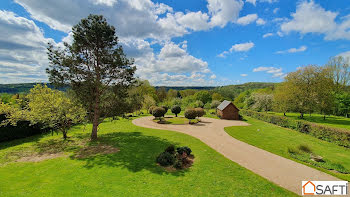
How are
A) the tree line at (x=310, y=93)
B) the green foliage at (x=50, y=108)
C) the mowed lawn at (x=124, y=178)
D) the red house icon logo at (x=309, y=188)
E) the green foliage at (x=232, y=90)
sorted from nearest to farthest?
the mowed lawn at (x=124, y=178) < the red house icon logo at (x=309, y=188) < the green foliage at (x=50, y=108) < the tree line at (x=310, y=93) < the green foliage at (x=232, y=90)

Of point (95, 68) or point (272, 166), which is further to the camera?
point (95, 68)

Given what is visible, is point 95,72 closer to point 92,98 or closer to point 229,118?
point 92,98

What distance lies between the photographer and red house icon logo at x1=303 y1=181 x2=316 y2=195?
6.98m

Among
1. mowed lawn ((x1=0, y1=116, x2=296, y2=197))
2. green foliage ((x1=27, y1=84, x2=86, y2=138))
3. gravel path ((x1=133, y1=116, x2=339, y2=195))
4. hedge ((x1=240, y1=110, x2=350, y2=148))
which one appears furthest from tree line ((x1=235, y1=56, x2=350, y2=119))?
green foliage ((x1=27, y1=84, x2=86, y2=138))

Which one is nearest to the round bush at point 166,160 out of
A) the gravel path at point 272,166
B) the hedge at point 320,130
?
the gravel path at point 272,166

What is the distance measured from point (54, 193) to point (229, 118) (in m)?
30.9

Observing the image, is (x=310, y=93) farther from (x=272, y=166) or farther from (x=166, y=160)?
(x=166, y=160)

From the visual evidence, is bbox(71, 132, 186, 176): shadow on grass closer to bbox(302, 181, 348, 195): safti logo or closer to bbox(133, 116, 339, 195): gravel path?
bbox(133, 116, 339, 195): gravel path

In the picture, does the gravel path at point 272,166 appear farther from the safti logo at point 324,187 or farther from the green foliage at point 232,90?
the green foliage at point 232,90

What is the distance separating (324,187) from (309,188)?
921 millimetres

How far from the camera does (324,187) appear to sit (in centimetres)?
741

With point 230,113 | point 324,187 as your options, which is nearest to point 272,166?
point 324,187

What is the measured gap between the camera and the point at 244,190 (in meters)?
6.75

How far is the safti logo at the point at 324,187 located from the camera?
22.9 feet
